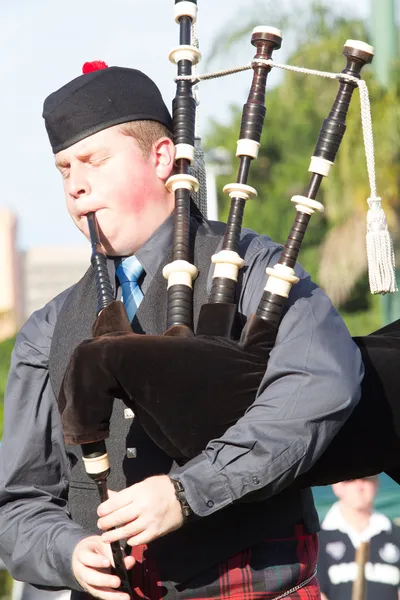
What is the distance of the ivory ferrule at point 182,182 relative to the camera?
7.23 ft

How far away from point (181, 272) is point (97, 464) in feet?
1.38

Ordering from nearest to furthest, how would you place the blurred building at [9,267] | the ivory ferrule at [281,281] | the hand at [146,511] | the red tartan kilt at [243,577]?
1. the hand at [146,511]
2. the ivory ferrule at [281,281]
3. the red tartan kilt at [243,577]
4. the blurred building at [9,267]

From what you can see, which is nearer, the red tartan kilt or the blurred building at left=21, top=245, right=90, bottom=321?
the red tartan kilt

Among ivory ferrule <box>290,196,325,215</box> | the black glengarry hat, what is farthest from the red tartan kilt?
the black glengarry hat

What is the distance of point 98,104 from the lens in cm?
227

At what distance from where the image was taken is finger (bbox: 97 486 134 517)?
1903 mm

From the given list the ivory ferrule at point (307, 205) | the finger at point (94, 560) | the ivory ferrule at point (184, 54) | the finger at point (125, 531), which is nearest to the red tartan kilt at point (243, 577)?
the finger at point (94, 560)

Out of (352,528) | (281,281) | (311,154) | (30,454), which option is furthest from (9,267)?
(281,281)

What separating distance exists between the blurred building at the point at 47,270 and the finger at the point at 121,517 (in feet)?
104

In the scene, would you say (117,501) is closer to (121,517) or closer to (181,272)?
(121,517)

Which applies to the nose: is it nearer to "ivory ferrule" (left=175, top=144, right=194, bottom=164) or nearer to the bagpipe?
the bagpipe

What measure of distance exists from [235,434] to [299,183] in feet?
68.5

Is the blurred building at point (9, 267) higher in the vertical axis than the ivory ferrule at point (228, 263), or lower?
lower

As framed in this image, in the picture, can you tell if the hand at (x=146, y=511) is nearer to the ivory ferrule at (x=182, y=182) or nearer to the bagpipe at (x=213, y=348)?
the bagpipe at (x=213, y=348)
